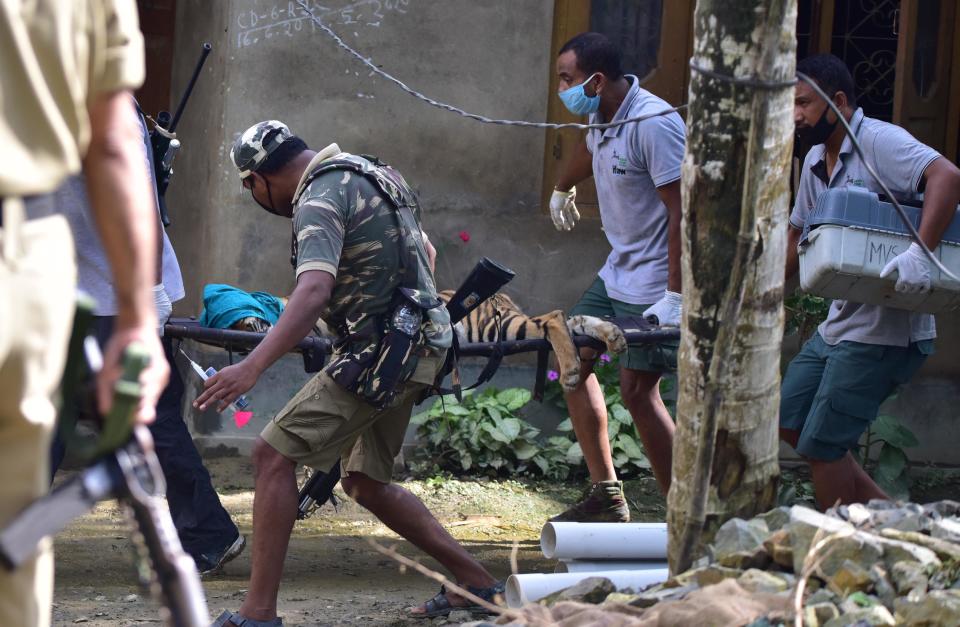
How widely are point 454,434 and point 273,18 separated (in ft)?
8.27

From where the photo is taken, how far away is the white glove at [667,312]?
563cm

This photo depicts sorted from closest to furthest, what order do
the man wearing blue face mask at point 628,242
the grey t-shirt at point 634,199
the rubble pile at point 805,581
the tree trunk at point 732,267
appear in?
the rubble pile at point 805,581, the tree trunk at point 732,267, the man wearing blue face mask at point 628,242, the grey t-shirt at point 634,199

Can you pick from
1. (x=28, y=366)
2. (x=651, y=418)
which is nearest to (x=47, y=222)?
(x=28, y=366)

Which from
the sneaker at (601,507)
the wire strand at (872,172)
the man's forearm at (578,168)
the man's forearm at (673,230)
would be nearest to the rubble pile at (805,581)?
the wire strand at (872,172)

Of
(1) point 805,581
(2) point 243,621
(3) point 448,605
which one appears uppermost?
(1) point 805,581

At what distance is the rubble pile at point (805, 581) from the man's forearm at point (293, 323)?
1.19 m

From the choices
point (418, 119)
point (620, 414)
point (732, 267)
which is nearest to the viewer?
point (732, 267)

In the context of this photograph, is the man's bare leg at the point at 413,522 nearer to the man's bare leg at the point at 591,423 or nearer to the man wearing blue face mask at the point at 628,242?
the man wearing blue face mask at the point at 628,242

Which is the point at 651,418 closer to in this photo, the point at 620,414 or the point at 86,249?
the point at 620,414

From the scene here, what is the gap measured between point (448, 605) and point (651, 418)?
55.8 inches

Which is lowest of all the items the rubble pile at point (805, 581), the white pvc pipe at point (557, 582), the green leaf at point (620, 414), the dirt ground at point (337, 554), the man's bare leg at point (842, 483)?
the dirt ground at point (337, 554)

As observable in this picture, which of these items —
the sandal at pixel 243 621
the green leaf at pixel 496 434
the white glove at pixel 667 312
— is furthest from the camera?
the green leaf at pixel 496 434

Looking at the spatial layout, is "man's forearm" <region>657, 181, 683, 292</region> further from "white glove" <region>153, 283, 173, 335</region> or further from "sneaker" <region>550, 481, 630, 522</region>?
"white glove" <region>153, 283, 173, 335</region>

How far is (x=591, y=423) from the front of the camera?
240 inches
